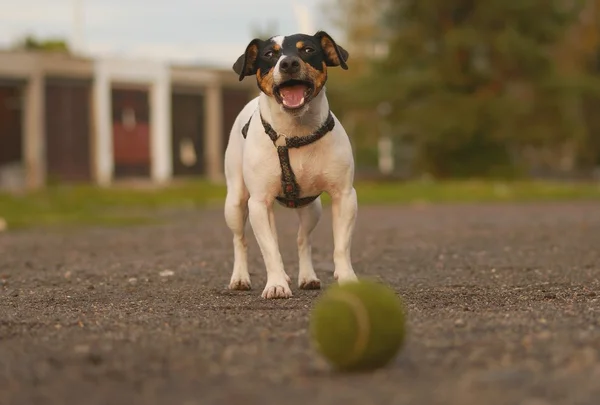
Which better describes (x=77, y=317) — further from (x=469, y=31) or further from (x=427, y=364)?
(x=469, y=31)

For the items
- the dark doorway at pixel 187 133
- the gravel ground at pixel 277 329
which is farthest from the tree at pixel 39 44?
the gravel ground at pixel 277 329

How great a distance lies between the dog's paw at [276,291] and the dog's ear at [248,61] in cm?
143

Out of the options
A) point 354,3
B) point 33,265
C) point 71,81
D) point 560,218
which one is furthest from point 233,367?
point 354,3

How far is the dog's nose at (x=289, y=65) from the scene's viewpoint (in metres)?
6.85

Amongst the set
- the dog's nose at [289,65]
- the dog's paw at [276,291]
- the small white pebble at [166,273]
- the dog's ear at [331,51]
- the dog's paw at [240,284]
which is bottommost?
the small white pebble at [166,273]

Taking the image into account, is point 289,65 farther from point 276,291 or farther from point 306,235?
point 306,235

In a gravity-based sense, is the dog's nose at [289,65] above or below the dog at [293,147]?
above

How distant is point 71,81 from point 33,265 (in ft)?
79.8

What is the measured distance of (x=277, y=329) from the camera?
213 inches

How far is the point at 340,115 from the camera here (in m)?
37.8

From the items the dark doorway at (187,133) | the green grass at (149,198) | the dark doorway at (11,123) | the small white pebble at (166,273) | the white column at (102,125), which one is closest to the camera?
the small white pebble at (166,273)

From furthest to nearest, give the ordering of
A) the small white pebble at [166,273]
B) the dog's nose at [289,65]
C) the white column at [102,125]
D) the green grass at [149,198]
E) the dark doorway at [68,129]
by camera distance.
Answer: the white column at [102,125] < the dark doorway at [68,129] < the green grass at [149,198] < the small white pebble at [166,273] < the dog's nose at [289,65]

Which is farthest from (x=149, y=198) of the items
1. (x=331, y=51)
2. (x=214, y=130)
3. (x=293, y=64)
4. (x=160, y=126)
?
(x=293, y=64)

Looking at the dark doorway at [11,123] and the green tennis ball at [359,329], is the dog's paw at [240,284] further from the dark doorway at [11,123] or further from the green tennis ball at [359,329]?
the dark doorway at [11,123]
